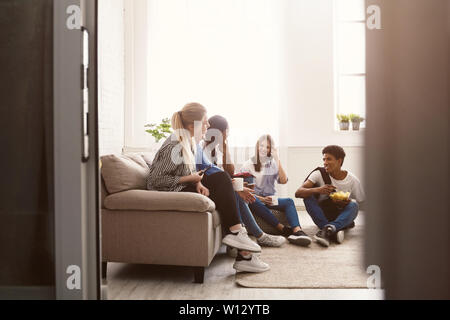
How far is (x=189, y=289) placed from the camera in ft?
7.39

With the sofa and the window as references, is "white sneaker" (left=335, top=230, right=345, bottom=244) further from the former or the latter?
the window

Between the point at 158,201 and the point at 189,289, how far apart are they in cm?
52

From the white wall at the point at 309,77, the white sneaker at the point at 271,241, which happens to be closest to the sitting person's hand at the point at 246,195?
the white sneaker at the point at 271,241

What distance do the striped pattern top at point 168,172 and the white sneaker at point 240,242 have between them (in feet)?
1.41

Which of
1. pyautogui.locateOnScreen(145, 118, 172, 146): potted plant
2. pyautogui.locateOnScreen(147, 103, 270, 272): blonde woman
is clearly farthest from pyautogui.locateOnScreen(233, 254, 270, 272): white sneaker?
pyautogui.locateOnScreen(145, 118, 172, 146): potted plant

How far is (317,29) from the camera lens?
5273mm

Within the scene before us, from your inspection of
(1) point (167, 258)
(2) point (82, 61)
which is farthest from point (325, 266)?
(2) point (82, 61)

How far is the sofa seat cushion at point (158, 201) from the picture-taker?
2.38 metres

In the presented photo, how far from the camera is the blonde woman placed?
2.53 metres

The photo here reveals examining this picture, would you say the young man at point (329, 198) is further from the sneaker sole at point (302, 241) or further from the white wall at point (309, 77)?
the white wall at point (309, 77)
